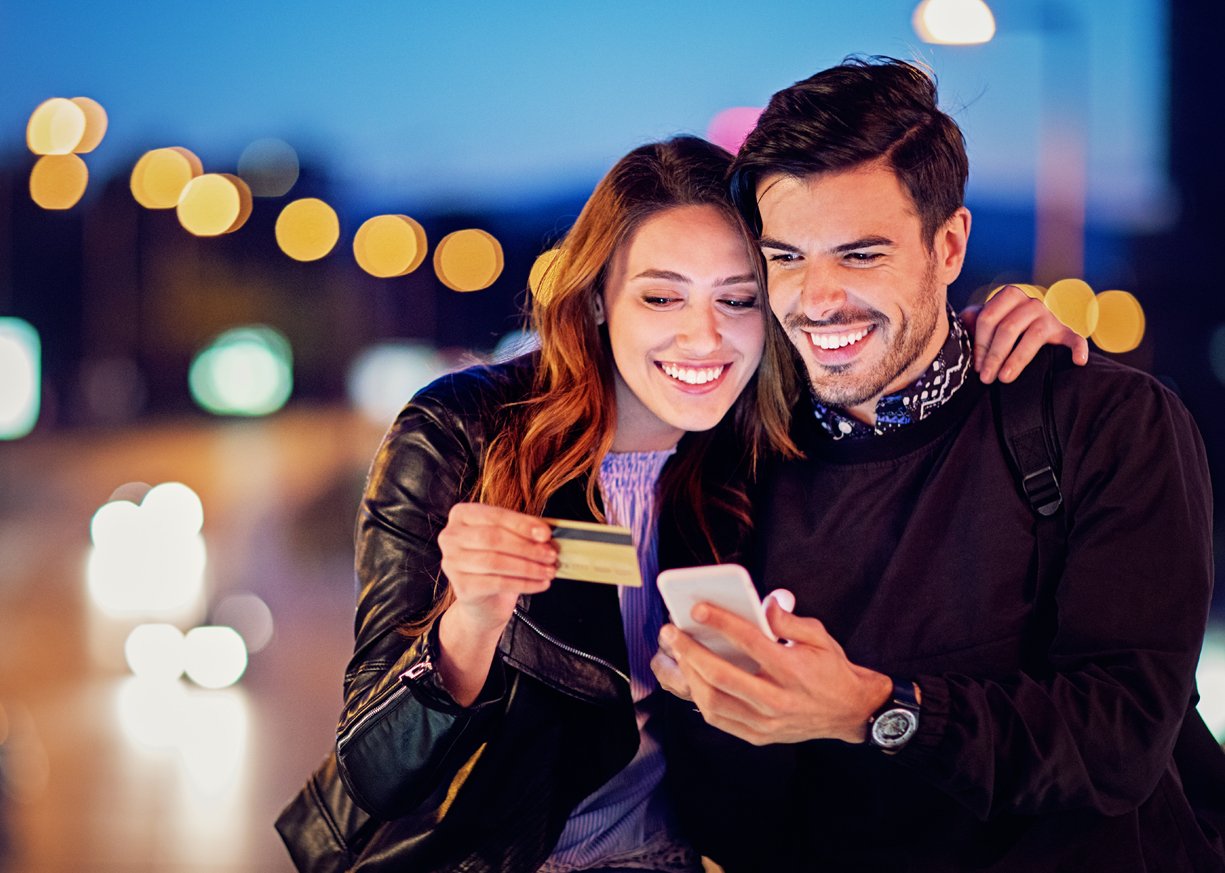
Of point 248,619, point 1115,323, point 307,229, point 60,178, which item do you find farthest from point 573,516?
point 307,229

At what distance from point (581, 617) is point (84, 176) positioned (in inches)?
1181

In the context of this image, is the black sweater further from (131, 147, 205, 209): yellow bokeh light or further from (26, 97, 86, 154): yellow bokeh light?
(131, 147, 205, 209): yellow bokeh light

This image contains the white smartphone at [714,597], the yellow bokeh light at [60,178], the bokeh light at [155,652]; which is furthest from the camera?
the yellow bokeh light at [60,178]

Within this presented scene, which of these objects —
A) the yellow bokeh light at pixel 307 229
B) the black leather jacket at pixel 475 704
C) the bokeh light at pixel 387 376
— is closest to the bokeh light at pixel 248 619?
the black leather jacket at pixel 475 704

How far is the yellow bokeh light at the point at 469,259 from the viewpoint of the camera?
182ft

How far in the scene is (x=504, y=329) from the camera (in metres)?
4.41

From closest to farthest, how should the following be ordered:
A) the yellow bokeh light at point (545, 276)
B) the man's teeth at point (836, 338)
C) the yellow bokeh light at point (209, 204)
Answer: the man's teeth at point (836, 338)
the yellow bokeh light at point (545, 276)
the yellow bokeh light at point (209, 204)

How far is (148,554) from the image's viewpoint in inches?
598

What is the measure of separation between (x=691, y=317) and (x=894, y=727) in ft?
4.25

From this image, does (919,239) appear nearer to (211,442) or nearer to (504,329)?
(504,329)

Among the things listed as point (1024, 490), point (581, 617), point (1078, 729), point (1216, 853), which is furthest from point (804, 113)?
point (1216, 853)

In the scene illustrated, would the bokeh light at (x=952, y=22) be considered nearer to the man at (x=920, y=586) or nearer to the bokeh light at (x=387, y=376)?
the man at (x=920, y=586)

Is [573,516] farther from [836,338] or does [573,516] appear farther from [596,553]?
[596,553]

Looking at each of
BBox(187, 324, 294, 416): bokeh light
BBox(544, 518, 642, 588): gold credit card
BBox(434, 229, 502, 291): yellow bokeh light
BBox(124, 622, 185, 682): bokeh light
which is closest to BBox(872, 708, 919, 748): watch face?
BBox(544, 518, 642, 588): gold credit card
